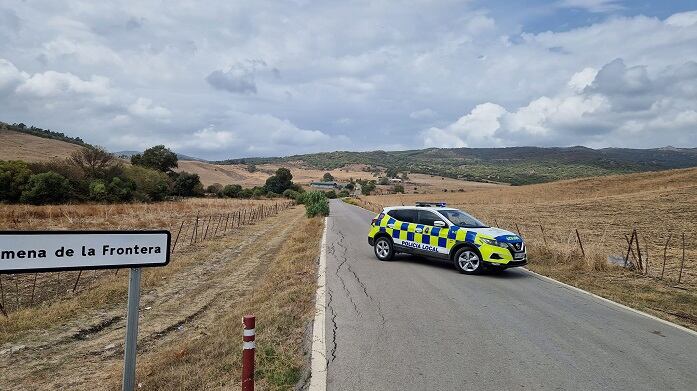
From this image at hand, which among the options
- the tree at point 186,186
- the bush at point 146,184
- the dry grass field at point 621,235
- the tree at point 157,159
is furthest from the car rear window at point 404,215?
the tree at point 157,159

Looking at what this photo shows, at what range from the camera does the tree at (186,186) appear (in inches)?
2926

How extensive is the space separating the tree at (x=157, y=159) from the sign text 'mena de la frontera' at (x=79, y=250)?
84949 millimetres

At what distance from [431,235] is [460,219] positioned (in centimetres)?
91

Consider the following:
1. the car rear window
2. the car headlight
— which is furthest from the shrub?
the car headlight

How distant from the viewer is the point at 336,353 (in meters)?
5.82

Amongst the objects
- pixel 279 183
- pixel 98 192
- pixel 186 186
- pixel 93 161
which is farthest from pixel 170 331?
pixel 279 183

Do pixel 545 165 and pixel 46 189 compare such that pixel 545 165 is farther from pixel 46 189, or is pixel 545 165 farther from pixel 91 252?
pixel 91 252

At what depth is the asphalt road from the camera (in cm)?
511

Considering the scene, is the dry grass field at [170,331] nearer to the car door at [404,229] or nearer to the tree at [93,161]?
the car door at [404,229]

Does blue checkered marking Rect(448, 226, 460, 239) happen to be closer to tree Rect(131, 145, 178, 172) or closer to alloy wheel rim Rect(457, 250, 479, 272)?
alloy wheel rim Rect(457, 250, 479, 272)

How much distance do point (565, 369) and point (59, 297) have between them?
34.7ft

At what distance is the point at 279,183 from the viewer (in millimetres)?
108688

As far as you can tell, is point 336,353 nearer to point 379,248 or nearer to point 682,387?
point 682,387

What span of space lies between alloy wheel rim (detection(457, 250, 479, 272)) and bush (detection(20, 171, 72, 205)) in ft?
141
